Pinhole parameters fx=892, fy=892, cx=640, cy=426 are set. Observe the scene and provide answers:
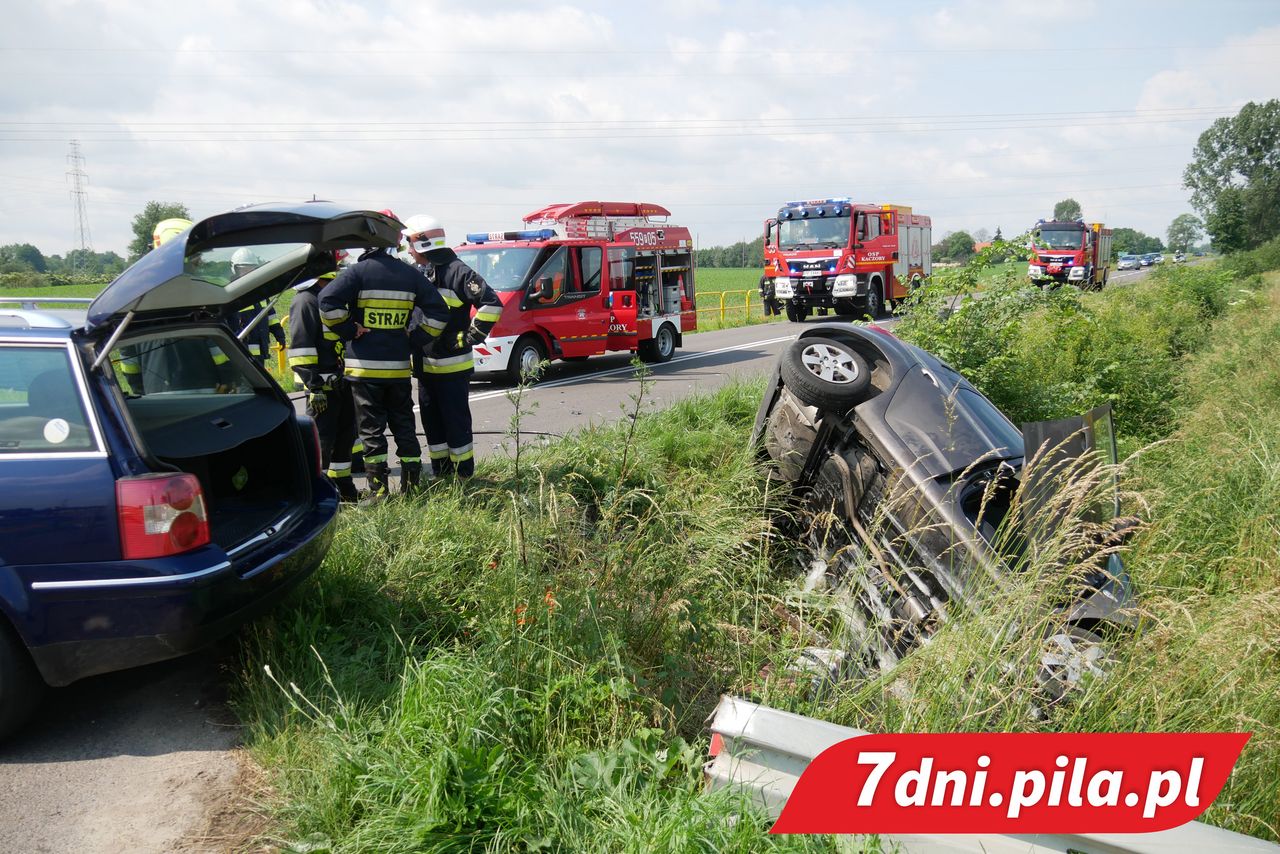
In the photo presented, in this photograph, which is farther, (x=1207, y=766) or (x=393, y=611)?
(x=393, y=611)

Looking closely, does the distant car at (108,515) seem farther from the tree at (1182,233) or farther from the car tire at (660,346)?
the tree at (1182,233)

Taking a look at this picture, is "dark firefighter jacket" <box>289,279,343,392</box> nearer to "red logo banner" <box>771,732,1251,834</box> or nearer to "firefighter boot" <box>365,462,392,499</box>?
"firefighter boot" <box>365,462,392,499</box>

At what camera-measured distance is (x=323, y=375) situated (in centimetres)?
589

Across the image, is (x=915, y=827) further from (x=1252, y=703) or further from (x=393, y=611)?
(x=393, y=611)

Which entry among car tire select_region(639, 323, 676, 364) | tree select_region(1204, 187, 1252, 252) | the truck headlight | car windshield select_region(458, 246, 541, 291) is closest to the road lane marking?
car tire select_region(639, 323, 676, 364)

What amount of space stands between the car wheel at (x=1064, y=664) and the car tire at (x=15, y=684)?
337 centimetres

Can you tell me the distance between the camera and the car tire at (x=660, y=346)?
51.0 ft

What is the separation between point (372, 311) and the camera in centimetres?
552

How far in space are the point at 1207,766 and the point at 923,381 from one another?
2.25 meters

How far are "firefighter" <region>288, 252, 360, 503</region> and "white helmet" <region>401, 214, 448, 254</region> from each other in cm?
70

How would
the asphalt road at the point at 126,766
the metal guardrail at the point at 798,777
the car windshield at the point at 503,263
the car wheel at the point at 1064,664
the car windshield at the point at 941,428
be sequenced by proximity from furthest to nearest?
the car windshield at the point at 503,263
the car windshield at the point at 941,428
the car wheel at the point at 1064,664
the asphalt road at the point at 126,766
the metal guardrail at the point at 798,777

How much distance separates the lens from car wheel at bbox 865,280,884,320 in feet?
75.5

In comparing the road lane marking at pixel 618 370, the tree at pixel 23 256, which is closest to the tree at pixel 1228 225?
the road lane marking at pixel 618 370

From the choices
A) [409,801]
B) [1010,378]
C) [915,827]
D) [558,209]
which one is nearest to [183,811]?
[409,801]
